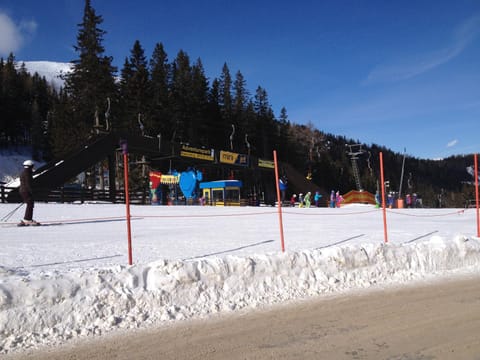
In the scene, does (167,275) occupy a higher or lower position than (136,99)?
lower

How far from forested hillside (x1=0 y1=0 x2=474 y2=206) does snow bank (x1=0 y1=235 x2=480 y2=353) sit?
31.4 m

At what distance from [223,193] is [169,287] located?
27.4 metres

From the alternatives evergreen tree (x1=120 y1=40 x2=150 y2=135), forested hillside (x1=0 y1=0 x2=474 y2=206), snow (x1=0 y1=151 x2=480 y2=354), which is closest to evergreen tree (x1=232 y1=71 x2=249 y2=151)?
forested hillside (x1=0 y1=0 x2=474 y2=206)

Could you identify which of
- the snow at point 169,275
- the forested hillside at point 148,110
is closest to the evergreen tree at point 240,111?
the forested hillside at point 148,110

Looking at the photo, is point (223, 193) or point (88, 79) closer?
point (223, 193)

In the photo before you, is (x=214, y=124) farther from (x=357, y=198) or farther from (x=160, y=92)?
(x=357, y=198)

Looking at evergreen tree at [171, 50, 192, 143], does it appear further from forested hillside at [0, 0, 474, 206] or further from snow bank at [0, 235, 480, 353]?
snow bank at [0, 235, 480, 353]

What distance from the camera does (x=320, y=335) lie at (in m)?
4.53

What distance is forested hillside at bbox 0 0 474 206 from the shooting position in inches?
1864

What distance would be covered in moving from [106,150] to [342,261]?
24.4 m

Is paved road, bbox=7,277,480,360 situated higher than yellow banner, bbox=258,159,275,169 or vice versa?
yellow banner, bbox=258,159,275,169

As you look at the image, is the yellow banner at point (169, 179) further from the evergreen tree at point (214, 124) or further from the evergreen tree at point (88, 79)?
the evergreen tree at point (214, 124)

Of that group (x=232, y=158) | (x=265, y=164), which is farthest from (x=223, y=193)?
(x=265, y=164)

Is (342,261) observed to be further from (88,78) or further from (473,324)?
(88,78)
